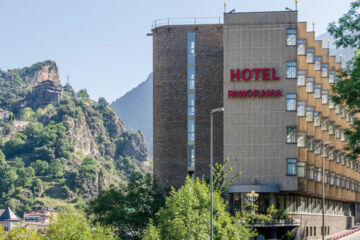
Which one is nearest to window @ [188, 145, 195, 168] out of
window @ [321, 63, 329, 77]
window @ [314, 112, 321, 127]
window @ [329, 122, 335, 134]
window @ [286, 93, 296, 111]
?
window @ [286, 93, 296, 111]

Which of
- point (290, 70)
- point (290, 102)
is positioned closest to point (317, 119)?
point (290, 102)

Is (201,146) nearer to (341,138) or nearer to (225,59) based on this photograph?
(225,59)

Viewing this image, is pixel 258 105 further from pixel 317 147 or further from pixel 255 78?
pixel 317 147

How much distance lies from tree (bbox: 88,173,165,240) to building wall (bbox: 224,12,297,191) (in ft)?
42.6

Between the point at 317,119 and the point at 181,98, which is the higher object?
the point at 181,98

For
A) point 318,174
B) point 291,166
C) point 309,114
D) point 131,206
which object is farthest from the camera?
point 318,174

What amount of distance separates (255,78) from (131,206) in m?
25.2

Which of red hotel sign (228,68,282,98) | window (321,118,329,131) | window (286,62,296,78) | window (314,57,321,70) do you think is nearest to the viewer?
red hotel sign (228,68,282,98)

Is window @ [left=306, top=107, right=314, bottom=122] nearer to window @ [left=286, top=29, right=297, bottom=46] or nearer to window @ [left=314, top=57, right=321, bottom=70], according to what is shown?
window @ [left=286, top=29, right=297, bottom=46]

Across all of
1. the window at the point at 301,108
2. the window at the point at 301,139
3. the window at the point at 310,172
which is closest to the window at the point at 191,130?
the window at the point at 301,139

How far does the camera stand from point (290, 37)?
91.9m

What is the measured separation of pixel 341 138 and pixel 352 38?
70081mm

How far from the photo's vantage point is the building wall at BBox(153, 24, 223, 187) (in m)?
102

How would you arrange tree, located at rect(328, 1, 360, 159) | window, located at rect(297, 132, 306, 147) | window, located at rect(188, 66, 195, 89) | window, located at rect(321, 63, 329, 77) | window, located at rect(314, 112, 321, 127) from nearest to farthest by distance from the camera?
tree, located at rect(328, 1, 360, 159) → window, located at rect(297, 132, 306, 147) → window, located at rect(188, 66, 195, 89) → window, located at rect(314, 112, 321, 127) → window, located at rect(321, 63, 329, 77)
